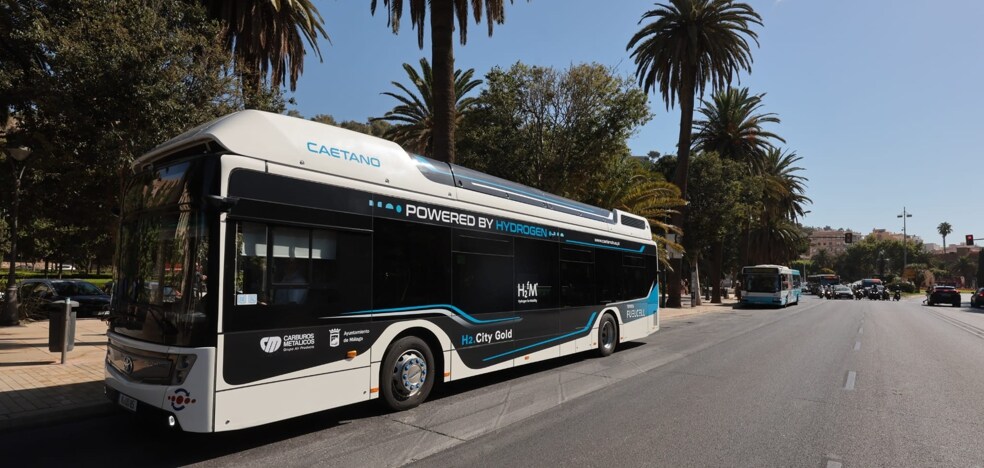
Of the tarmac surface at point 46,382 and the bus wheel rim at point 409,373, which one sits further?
the bus wheel rim at point 409,373

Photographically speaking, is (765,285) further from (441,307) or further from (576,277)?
(441,307)

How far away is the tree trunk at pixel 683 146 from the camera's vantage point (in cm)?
2902

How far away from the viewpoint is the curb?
19.8ft

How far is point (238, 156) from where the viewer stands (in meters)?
5.25

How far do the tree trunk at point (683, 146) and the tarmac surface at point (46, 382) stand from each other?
26272mm

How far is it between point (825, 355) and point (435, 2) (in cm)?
1361

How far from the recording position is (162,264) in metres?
5.32

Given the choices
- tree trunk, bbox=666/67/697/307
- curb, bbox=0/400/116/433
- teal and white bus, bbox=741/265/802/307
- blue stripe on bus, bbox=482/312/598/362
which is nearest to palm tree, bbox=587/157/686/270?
tree trunk, bbox=666/67/697/307

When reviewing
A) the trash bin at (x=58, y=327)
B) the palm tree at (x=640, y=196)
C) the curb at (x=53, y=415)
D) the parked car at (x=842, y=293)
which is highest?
the palm tree at (x=640, y=196)

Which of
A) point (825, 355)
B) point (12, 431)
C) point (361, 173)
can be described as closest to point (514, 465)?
point (361, 173)

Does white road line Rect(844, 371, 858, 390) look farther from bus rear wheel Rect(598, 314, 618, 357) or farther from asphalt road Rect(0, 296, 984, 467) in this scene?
bus rear wheel Rect(598, 314, 618, 357)

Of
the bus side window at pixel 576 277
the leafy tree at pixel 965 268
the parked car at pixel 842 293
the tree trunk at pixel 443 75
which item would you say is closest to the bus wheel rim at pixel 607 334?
the bus side window at pixel 576 277

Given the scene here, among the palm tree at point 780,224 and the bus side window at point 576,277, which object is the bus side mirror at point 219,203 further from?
the palm tree at point 780,224

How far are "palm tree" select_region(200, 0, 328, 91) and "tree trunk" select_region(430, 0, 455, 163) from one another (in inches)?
255
